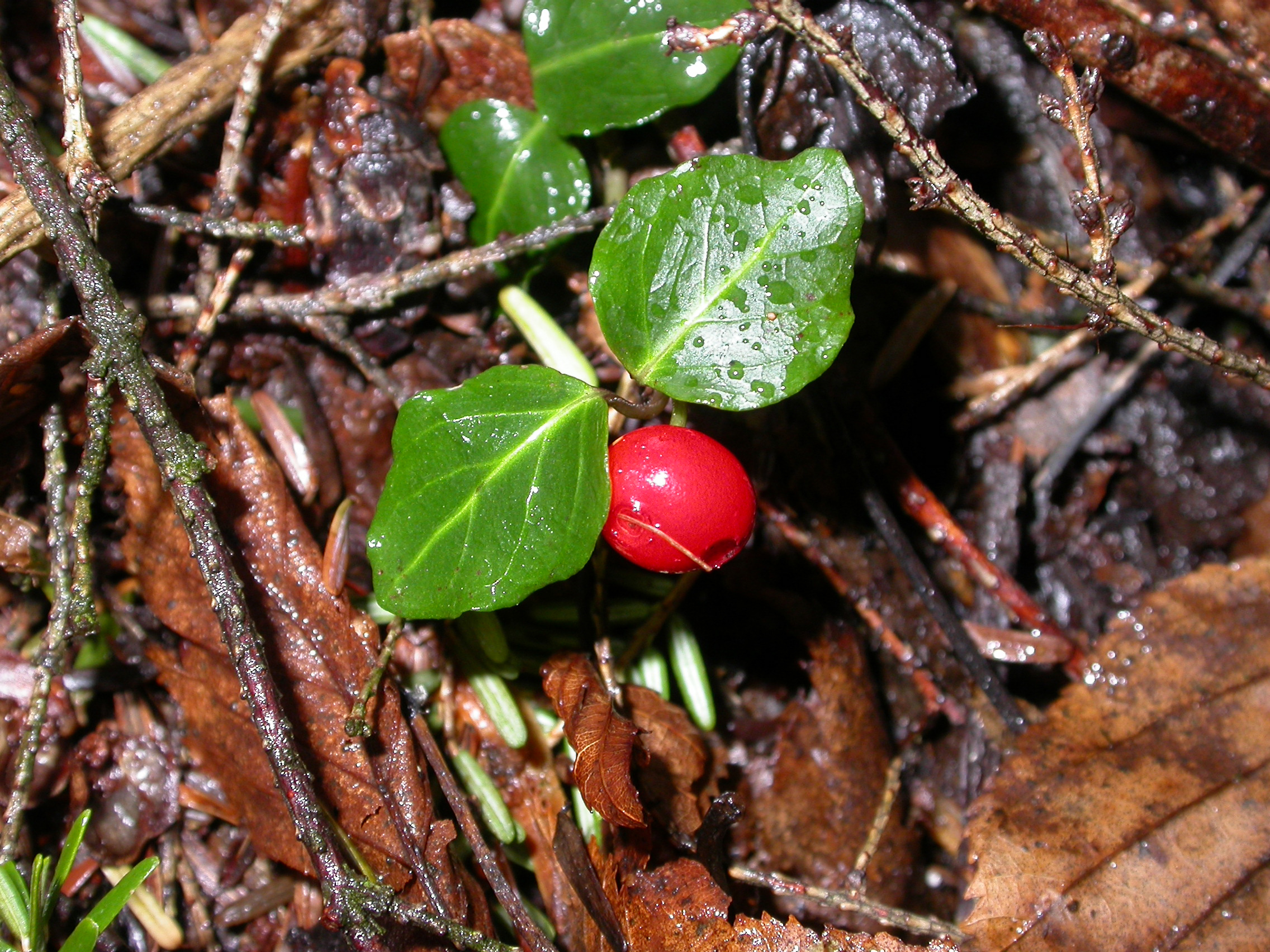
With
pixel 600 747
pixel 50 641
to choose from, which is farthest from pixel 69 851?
pixel 600 747

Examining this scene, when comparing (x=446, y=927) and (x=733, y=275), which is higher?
(x=733, y=275)

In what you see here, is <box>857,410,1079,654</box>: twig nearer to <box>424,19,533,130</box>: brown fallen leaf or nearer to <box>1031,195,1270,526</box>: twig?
<box>1031,195,1270,526</box>: twig

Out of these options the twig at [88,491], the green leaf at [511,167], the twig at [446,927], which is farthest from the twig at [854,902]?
the green leaf at [511,167]

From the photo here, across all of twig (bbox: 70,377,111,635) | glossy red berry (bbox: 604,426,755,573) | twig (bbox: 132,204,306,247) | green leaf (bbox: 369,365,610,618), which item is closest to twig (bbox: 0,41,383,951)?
twig (bbox: 70,377,111,635)

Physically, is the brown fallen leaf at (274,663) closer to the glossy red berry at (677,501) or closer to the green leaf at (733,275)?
the glossy red berry at (677,501)

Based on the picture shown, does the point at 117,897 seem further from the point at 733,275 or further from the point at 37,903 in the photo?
the point at 733,275
